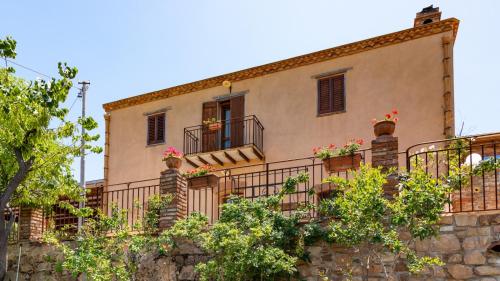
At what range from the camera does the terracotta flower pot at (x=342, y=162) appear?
9.59 meters

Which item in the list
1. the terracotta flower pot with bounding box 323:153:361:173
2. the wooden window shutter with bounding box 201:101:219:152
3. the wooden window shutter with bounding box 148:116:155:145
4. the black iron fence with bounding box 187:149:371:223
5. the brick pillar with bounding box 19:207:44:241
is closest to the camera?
the terracotta flower pot with bounding box 323:153:361:173

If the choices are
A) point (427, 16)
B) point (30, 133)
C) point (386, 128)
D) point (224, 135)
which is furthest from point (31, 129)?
point (427, 16)

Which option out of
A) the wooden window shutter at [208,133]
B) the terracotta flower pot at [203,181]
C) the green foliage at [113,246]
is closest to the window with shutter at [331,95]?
the wooden window shutter at [208,133]

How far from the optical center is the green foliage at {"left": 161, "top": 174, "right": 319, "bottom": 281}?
8.36 meters

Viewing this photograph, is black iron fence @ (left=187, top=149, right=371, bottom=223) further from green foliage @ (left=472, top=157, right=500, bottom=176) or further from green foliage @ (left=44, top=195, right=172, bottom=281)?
green foliage @ (left=472, top=157, right=500, bottom=176)

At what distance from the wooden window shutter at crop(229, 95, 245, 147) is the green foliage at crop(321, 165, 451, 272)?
8.63 m

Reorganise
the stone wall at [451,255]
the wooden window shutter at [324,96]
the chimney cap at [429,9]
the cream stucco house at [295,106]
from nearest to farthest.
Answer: the stone wall at [451,255] < the cream stucco house at [295,106] < the chimney cap at [429,9] < the wooden window shutter at [324,96]

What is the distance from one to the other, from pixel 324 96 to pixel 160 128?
218 inches

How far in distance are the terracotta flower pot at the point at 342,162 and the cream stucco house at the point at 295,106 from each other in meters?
5.11

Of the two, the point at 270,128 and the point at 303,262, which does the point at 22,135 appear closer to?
the point at 303,262

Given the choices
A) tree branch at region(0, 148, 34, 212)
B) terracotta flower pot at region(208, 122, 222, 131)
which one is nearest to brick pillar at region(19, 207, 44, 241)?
tree branch at region(0, 148, 34, 212)

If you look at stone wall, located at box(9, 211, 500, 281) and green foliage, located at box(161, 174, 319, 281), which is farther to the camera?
green foliage, located at box(161, 174, 319, 281)

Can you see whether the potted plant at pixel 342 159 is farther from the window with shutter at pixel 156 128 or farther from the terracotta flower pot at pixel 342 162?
the window with shutter at pixel 156 128

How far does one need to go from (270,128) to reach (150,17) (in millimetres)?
5694
